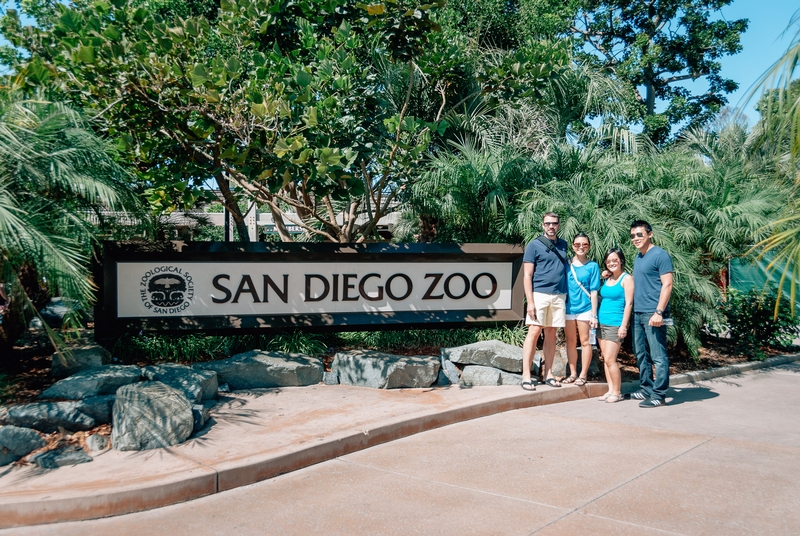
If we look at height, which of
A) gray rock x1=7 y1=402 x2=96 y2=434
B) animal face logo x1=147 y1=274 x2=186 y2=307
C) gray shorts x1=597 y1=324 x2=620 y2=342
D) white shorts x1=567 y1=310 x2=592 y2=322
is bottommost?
gray rock x1=7 y1=402 x2=96 y2=434

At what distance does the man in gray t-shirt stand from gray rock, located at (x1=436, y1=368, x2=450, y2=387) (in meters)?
2.08

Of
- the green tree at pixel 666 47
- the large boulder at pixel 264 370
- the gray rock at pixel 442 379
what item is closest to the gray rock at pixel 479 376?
the gray rock at pixel 442 379

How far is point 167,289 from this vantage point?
761 centimetres

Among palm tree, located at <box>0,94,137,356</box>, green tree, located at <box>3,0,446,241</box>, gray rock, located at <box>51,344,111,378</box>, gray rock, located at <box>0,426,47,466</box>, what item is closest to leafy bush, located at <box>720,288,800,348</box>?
green tree, located at <box>3,0,446,241</box>

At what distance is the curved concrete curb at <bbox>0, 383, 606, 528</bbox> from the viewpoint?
404 cm

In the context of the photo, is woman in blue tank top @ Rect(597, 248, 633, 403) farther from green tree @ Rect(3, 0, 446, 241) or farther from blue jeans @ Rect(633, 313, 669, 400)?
green tree @ Rect(3, 0, 446, 241)

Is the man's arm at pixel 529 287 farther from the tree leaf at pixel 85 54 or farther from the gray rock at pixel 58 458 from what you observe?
the tree leaf at pixel 85 54

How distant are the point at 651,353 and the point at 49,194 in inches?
235

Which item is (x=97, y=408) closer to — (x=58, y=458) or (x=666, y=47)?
(x=58, y=458)

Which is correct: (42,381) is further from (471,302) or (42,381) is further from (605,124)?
(605,124)

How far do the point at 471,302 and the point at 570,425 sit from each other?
2.87 metres

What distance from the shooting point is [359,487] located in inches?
182

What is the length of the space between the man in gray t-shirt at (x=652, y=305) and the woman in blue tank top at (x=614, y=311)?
0.11m

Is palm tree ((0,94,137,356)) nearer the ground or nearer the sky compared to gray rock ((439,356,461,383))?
nearer the sky
